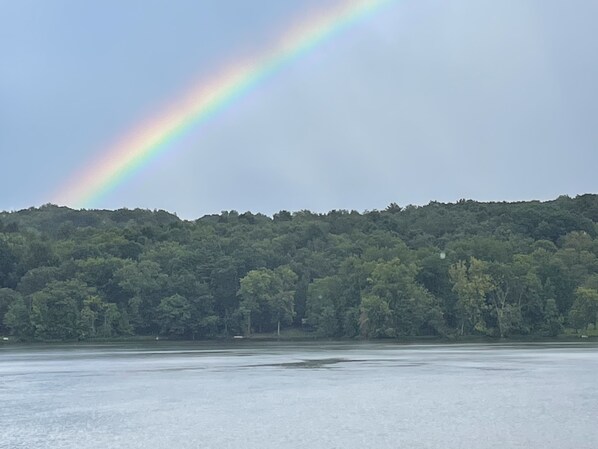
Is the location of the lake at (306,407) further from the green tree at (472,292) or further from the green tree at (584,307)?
the green tree at (472,292)

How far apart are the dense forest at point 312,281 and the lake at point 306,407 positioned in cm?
5336

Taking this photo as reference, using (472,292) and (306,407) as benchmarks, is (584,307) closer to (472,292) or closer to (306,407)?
(472,292)

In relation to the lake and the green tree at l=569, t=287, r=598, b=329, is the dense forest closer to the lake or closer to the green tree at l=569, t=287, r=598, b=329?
the green tree at l=569, t=287, r=598, b=329

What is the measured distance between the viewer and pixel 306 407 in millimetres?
31922

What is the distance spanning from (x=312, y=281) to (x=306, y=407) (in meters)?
99.6

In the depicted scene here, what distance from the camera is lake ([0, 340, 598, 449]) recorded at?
25141 millimetres

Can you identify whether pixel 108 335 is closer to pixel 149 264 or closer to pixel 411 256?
pixel 149 264

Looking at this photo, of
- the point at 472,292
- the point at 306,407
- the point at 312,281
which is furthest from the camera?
the point at 312,281

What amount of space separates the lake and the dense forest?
5336 centimetres

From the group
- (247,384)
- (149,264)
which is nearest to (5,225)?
(149,264)

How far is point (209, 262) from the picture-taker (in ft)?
418

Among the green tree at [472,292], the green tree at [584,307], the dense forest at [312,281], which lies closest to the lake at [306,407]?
the green tree at [584,307]

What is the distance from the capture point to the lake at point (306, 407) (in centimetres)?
2514

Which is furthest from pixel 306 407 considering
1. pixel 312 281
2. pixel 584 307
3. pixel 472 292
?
pixel 312 281
